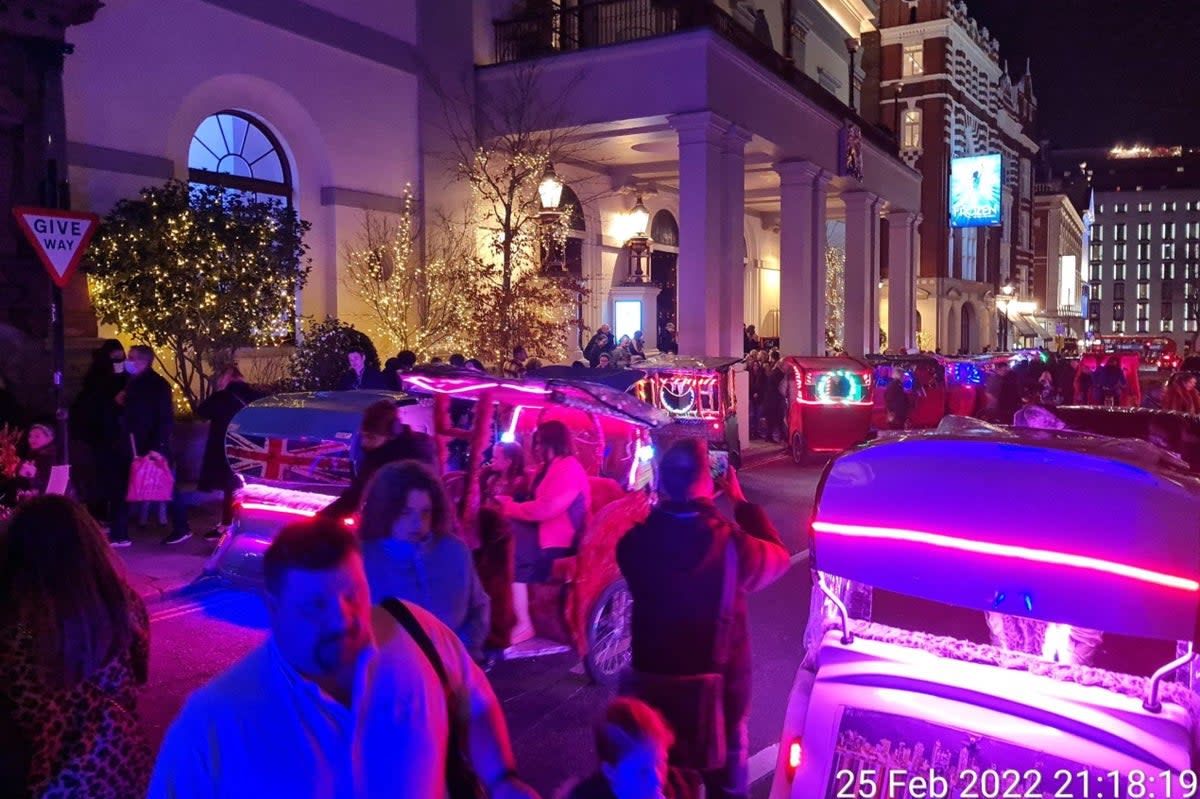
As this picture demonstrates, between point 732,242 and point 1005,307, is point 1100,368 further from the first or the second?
point 1005,307

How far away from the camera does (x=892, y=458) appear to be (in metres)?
3.37

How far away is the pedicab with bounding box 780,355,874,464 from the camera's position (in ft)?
53.1

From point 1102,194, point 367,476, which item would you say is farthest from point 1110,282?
point 367,476

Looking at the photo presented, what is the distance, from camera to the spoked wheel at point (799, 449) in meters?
16.5

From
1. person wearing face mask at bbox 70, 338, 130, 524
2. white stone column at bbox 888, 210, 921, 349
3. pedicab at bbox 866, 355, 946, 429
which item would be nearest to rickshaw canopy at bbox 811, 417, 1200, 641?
person wearing face mask at bbox 70, 338, 130, 524

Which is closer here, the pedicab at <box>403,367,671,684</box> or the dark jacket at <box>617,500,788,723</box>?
the dark jacket at <box>617,500,788,723</box>

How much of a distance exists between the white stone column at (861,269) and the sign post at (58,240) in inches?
934

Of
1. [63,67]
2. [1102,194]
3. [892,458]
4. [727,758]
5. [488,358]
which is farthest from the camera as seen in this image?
[1102,194]

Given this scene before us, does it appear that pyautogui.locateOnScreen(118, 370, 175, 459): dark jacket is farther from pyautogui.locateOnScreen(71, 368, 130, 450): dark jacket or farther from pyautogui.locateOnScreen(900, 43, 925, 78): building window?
pyautogui.locateOnScreen(900, 43, 925, 78): building window

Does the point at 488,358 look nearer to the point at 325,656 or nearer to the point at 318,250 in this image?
the point at 318,250

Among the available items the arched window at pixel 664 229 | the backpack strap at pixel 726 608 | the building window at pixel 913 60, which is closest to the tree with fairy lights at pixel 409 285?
the arched window at pixel 664 229

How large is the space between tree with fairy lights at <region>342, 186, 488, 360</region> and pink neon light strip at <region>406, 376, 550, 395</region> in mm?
10656

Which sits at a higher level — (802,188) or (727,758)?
(802,188)

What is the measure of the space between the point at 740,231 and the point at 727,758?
681 inches
